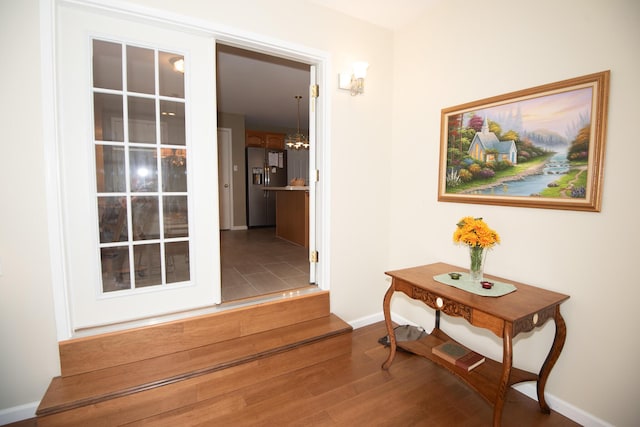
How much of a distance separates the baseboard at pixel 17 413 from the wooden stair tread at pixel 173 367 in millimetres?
167

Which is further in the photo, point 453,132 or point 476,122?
point 453,132

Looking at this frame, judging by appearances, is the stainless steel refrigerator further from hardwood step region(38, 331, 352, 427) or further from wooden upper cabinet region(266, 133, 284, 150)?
hardwood step region(38, 331, 352, 427)

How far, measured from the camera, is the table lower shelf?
1.62 metres

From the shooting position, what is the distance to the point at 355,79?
2510 mm

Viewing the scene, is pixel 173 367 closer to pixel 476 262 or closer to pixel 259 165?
pixel 476 262

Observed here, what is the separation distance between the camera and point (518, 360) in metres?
1.93

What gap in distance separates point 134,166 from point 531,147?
8.35 feet

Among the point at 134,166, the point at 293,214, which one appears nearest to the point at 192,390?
the point at 134,166

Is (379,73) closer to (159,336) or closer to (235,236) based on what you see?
(159,336)

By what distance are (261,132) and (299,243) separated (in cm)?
363

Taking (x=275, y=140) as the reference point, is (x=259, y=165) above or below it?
below

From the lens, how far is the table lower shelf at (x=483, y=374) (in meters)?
1.62

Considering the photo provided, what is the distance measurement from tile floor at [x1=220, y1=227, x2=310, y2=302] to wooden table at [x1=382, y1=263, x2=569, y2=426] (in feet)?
3.94

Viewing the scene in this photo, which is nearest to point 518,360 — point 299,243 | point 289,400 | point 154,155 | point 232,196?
point 289,400
